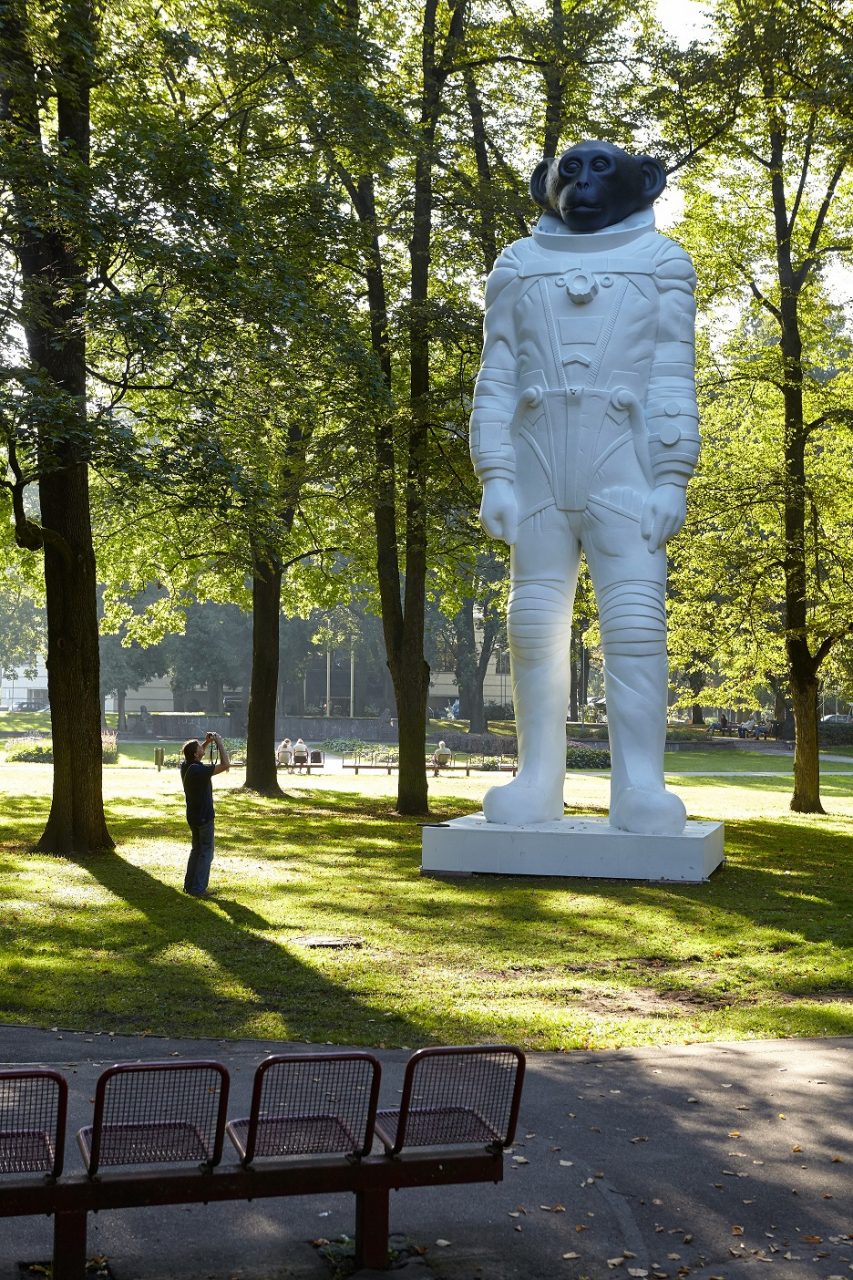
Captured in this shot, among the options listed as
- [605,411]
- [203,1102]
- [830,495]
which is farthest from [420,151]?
[203,1102]

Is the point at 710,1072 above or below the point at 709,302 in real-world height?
below

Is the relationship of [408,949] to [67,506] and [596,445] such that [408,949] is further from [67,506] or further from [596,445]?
[67,506]

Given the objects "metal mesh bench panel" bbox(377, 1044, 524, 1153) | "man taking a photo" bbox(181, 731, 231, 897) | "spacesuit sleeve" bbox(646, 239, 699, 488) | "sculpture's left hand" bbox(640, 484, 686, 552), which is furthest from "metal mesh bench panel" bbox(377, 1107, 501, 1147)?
"spacesuit sleeve" bbox(646, 239, 699, 488)

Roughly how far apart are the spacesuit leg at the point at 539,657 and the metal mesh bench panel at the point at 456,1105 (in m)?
7.05

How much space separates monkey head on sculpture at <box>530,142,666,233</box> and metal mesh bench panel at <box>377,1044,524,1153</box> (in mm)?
9289

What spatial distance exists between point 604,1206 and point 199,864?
739cm

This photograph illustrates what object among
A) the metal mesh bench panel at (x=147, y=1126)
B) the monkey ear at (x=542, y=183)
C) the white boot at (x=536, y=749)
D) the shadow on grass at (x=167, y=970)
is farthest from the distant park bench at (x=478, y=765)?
the metal mesh bench panel at (x=147, y=1126)

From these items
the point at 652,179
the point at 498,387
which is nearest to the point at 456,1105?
the point at 498,387

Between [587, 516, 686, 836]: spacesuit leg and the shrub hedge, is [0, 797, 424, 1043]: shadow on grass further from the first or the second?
the shrub hedge

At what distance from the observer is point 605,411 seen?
1201cm

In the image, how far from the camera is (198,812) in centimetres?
1166

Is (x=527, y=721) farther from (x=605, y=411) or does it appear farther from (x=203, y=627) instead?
(x=203, y=627)

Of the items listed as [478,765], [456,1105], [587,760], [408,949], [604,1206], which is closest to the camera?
[456,1105]

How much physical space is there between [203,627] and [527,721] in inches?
1704
